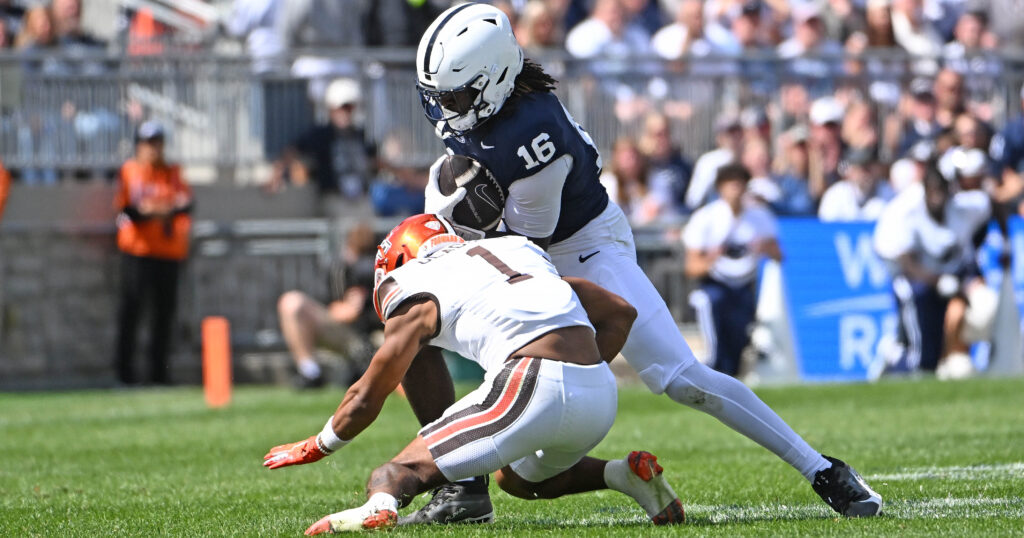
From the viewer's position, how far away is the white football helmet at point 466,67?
17.4 ft

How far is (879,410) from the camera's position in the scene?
10000mm

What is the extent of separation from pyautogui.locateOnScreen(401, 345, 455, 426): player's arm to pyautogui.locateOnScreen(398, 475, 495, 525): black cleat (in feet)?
0.83

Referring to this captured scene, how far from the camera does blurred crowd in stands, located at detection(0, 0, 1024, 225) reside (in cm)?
1377

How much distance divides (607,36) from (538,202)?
9.69 metres

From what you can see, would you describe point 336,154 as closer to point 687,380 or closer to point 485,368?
point 687,380

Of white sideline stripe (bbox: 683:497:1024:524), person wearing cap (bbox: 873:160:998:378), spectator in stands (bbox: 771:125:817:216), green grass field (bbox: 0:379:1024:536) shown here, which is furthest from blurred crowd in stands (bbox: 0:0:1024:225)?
white sideline stripe (bbox: 683:497:1024:524)

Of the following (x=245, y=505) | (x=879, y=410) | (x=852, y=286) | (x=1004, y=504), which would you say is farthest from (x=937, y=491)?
(x=852, y=286)

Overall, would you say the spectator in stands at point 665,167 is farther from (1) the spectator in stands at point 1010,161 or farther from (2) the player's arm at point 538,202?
(2) the player's arm at point 538,202

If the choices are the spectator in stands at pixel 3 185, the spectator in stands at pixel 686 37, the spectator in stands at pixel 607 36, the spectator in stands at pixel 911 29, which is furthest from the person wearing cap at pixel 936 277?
the spectator in stands at pixel 3 185

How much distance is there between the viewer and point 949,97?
1451 cm

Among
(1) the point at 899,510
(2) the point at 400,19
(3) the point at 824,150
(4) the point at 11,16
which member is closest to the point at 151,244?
(4) the point at 11,16

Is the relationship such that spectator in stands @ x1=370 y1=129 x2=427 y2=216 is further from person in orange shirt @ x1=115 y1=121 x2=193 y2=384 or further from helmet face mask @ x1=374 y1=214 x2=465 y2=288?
helmet face mask @ x1=374 y1=214 x2=465 y2=288

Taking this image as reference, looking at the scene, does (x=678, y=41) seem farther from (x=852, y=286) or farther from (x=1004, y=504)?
(x=1004, y=504)

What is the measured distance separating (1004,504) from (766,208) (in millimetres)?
7685
